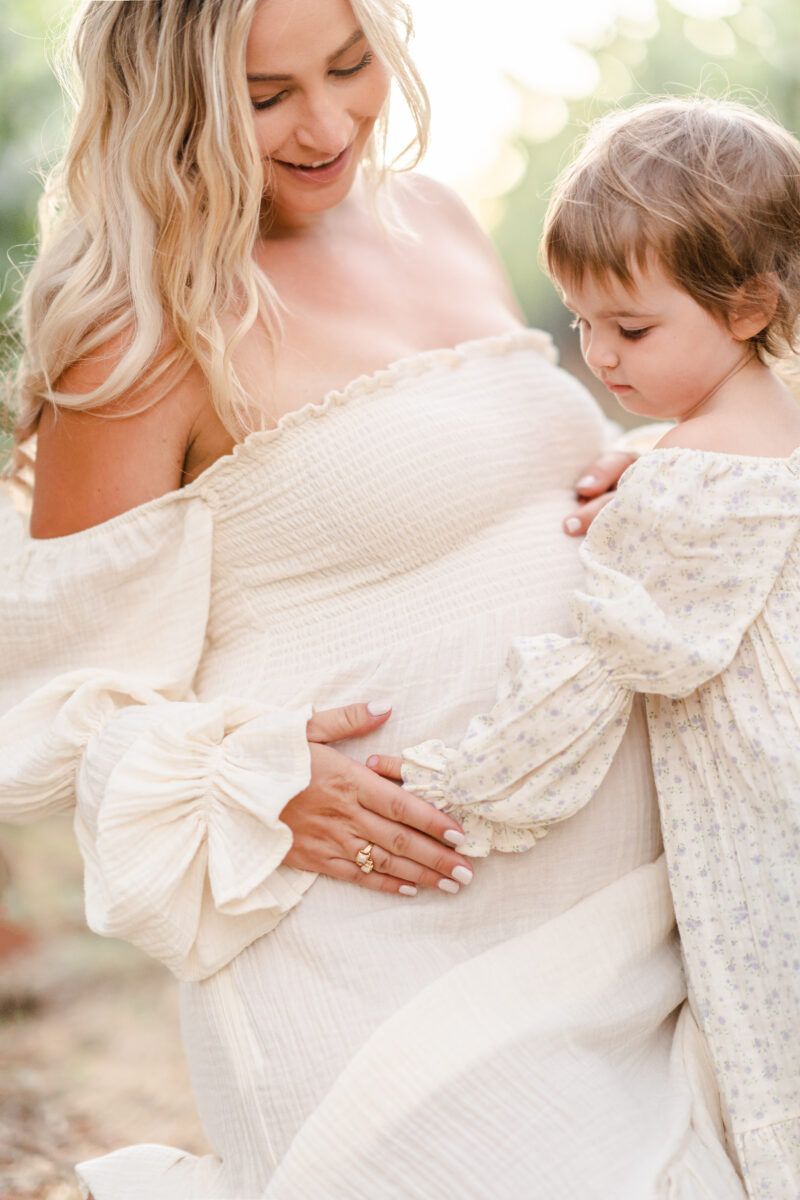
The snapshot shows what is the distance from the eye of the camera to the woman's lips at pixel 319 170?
1742 millimetres

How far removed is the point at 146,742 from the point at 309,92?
939 mm

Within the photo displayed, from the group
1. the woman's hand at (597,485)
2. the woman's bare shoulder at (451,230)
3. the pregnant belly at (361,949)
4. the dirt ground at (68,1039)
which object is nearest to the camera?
the pregnant belly at (361,949)

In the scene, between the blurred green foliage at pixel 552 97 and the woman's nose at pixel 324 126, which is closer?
the woman's nose at pixel 324 126

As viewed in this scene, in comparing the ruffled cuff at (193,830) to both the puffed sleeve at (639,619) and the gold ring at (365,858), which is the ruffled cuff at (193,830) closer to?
the gold ring at (365,858)

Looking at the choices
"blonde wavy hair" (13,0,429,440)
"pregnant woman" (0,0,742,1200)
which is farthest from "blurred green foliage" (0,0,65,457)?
"blonde wavy hair" (13,0,429,440)

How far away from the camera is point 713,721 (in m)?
1.41

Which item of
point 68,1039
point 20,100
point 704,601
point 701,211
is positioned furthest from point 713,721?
point 68,1039

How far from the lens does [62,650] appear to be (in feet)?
5.69

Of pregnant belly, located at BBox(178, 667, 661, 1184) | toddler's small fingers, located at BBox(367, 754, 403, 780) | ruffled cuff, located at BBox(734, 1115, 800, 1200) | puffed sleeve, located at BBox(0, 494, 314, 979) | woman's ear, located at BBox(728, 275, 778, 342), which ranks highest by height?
woman's ear, located at BBox(728, 275, 778, 342)

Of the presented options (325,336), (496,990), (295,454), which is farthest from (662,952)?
(325,336)

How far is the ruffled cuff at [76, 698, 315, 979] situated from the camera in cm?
147

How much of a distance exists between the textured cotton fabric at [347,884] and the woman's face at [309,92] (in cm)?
33

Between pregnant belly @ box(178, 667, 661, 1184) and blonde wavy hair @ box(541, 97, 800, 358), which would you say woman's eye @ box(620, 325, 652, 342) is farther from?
pregnant belly @ box(178, 667, 661, 1184)

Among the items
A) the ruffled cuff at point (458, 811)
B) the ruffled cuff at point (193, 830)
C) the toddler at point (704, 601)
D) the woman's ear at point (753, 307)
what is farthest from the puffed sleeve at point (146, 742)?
the woman's ear at point (753, 307)
